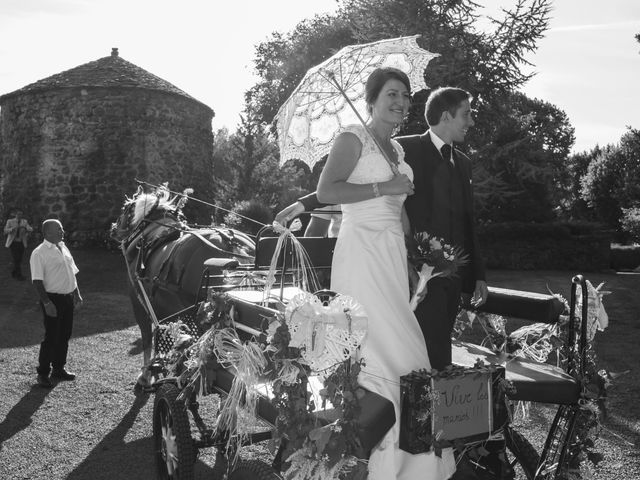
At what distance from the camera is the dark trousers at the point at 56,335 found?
742 cm

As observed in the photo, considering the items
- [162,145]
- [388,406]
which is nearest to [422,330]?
[388,406]

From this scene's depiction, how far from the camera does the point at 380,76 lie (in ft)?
11.7

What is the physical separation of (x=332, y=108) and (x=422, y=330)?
6.28 feet

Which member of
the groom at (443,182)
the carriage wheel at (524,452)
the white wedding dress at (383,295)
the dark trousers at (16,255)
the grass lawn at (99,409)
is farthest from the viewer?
the dark trousers at (16,255)

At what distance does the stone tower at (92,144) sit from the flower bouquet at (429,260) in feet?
66.6

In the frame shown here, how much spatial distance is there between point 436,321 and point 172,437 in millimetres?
1933

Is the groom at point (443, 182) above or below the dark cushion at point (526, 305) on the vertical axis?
above

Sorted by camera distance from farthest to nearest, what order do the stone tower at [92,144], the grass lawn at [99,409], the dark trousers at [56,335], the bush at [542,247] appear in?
1. the stone tower at [92,144]
2. the bush at [542,247]
3. the dark trousers at [56,335]
4. the grass lawn at [99,409]

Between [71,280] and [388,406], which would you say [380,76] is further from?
[71,280]

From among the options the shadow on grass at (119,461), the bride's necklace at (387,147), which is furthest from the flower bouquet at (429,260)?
the shadow on grass at (119,461)

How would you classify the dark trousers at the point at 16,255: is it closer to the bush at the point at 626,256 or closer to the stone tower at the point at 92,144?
the stone tower at the point at 92,144

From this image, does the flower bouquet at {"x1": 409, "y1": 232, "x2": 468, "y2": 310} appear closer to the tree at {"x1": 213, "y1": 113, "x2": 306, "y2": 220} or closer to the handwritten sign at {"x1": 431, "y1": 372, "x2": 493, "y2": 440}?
the handwritten sign at {"x1": 431, "y1": 372, "x2": 493, "y2": 440}

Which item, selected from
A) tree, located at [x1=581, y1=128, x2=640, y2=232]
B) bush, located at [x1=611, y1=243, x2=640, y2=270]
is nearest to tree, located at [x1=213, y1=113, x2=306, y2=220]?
bush, located at [x1=611, y1=243, x2=640, y2=270]

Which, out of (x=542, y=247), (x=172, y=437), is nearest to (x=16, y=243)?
(x=172, y=437)
